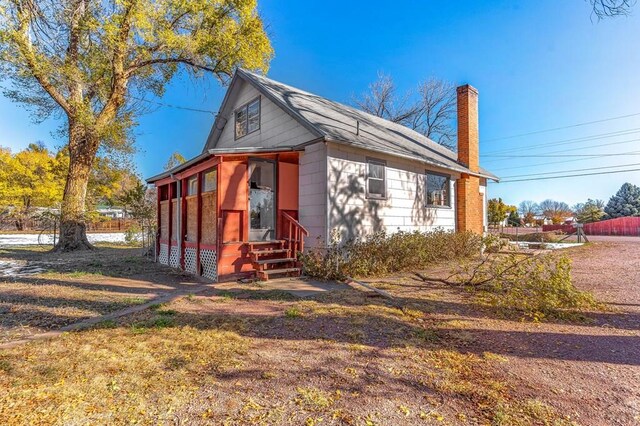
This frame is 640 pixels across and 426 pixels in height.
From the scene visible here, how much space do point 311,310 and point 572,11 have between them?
730cm

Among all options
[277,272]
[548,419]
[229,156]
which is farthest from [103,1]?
[548,419]

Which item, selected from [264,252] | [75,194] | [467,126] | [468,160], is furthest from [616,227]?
[75,194]

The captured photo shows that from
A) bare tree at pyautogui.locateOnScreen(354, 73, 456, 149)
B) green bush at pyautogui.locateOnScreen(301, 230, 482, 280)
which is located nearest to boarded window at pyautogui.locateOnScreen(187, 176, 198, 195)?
green bush at pyautogui.locateOnScreen(301, 230, 482, 280)

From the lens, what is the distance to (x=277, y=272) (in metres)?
7.70

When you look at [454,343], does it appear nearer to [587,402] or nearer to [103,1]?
[587,402]

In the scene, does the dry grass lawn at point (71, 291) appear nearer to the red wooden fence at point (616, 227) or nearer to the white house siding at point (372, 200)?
the white house siding at point (372, 200)

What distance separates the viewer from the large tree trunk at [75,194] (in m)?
13.8

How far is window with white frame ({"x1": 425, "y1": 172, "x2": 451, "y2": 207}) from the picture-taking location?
1163cm

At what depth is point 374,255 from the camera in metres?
8.27

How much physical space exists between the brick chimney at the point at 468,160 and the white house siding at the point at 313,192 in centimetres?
691

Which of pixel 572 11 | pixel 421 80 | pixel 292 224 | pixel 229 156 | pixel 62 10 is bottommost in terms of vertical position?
pixel 292 224

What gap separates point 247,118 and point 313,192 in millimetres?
5198

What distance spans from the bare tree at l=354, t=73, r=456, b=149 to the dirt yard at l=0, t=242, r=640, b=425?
24.1m

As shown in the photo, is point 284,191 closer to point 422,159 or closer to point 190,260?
point 190,260
